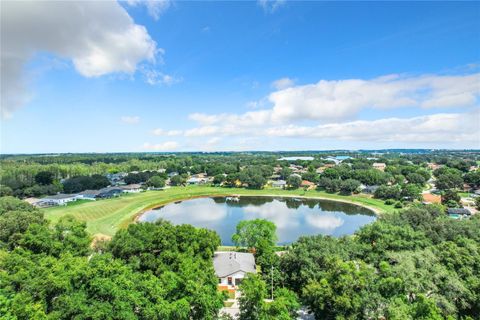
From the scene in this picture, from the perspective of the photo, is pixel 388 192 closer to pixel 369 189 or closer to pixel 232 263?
pixel 369 189

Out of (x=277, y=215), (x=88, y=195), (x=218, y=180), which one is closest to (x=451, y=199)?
(x=277, y=215)

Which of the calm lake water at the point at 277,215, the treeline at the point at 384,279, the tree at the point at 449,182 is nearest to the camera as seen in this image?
the treeline at the point at 384,279

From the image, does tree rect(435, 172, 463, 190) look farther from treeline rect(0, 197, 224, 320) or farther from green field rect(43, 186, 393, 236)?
treeline rect(0, 197, 224, 320)

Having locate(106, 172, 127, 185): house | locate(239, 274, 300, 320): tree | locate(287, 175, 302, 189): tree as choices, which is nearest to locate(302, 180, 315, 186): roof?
locate(287, 175, 302, 189): tree

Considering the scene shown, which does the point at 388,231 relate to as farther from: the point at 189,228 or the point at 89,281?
the point at 89,281

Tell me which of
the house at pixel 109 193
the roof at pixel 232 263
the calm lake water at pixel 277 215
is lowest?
the calm lake water at pixel 277 215

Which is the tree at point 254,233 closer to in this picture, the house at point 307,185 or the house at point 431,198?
the house at point 431,198

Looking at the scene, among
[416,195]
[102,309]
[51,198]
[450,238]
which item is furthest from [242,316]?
[51,198]

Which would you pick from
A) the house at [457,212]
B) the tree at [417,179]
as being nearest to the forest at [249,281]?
the house at [457,212]

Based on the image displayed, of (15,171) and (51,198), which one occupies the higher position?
(15,171)
